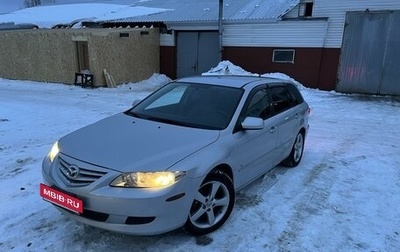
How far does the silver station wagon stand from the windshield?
0.01 meters

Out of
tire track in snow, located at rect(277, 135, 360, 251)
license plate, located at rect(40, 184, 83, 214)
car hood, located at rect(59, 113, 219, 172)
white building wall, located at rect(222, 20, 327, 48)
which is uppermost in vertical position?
white building wall, located at rect(222, 20, 327, 48)

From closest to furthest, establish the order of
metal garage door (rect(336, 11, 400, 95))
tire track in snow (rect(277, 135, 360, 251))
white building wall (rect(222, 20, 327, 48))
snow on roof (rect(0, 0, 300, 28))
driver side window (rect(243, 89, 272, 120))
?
tire track in snow (rect(277, 135, 360, 251))
driver side window (rect(243, 89, 272, 120))
metal garage door (rect(336, 11, 400, 95))
white building wall (rect(222, 20, 327, 48))
snow on roof (rect(0, 0, 300, 28))

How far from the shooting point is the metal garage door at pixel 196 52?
56.7 feet

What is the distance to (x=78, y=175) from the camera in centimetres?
316

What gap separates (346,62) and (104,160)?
13.3 metres

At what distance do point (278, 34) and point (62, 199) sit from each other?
542 inches

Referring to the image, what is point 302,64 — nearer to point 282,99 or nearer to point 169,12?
point 169,12

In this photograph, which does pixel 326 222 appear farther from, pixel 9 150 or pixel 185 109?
pixel 9 150

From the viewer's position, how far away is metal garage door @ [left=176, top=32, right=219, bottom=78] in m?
17.3

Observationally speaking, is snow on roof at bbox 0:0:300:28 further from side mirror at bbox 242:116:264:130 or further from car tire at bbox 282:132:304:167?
side mirror at bbox 242:116:264:130

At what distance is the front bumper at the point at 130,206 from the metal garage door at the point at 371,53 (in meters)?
13.0

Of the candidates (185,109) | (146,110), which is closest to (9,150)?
(146,110)

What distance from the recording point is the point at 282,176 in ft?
17.2

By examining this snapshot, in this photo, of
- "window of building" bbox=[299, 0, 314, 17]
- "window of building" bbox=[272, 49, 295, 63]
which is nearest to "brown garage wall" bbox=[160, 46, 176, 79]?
"window of building" bbox=[272, 49, 295, 63]
